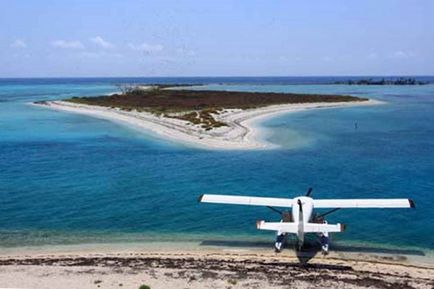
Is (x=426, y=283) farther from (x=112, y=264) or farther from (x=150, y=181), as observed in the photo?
(x=150, y=181)

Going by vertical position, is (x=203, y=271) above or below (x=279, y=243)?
below

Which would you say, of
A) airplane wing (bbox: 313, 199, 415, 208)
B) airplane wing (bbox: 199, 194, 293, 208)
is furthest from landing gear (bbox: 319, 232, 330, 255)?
airplane wing (bbox: 199, 194, 293, 208)

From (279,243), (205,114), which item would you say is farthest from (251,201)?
(205,114)

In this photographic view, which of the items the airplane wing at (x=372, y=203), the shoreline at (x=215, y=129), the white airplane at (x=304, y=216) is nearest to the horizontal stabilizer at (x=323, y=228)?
Answer: the white airplane at (x=304, y=216)

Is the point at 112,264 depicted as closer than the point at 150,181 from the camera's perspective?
Yes

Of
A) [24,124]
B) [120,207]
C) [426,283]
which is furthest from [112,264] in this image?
[24,124]

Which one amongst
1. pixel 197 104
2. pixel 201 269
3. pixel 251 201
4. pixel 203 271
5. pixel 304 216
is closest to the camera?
pixel 203 271

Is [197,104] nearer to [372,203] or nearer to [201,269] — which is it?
[372,203]
